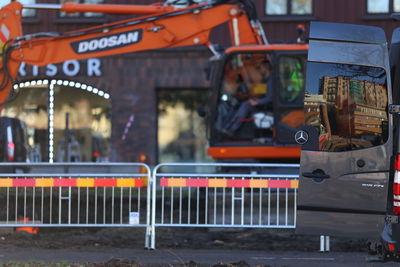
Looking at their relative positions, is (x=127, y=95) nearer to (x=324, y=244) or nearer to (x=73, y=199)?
(x=73, y=199)

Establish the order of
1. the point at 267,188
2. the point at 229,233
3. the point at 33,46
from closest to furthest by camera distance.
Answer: the point at 267,188, the point at 229,233, the point at 33,46

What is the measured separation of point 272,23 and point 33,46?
10482 mm

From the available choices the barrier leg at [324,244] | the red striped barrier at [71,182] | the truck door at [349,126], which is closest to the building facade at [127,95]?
the red striped barrier at [71,182]

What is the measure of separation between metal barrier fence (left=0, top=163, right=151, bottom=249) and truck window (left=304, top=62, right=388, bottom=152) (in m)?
4.13

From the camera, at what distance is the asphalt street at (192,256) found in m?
9.23

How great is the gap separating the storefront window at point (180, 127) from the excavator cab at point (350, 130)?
1534 cm

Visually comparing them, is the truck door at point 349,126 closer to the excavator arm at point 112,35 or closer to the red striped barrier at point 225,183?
the red striped barrier at point 225,183

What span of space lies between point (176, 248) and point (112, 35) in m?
3.91

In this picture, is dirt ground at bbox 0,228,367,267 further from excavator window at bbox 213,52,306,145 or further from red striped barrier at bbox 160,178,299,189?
excavator window at bbox 213,52,306,145

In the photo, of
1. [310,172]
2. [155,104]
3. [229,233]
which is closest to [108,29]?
[229,233]

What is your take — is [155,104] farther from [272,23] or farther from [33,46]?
[33,46]

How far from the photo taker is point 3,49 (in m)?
12.2

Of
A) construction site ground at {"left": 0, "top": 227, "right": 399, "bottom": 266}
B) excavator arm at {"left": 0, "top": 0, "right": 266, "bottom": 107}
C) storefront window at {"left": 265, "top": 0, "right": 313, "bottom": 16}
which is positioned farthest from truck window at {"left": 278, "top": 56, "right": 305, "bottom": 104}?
storefront window at {"left": 265, "top": 0, "right": 313, "bottom": 16}

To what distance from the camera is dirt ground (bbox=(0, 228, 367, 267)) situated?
1080 cm
